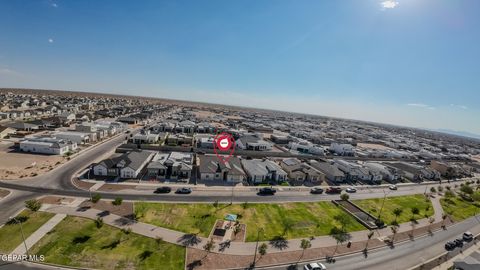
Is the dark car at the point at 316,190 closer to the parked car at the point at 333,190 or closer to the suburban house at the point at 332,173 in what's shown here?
the parked car at the point at 333,190

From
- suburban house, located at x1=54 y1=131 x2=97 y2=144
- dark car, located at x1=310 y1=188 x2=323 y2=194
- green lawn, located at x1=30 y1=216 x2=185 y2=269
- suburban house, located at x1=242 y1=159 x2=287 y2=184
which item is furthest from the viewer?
suburban house, located at x1=54 y1=131 x2=97 y2=144

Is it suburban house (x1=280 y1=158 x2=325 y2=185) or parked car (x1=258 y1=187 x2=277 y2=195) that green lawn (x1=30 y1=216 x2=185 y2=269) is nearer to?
parked car (x1=258 y1=187 x2=277 y2=195)

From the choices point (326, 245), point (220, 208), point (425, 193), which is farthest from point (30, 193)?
point (425, 193)

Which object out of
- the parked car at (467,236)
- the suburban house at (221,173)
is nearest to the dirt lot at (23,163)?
the suburban house at (221,173)

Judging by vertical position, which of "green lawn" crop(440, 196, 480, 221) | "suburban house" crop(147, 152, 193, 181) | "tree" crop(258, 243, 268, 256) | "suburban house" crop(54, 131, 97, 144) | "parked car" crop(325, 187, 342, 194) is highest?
"suburban house" crop(54, 131, 97, 144)

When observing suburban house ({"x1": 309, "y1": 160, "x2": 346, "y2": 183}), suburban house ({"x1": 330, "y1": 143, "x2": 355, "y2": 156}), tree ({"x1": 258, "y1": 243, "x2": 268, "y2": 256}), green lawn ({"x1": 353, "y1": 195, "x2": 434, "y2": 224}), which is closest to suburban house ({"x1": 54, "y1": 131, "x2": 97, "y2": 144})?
tree ({"x1": 258, "y1": 243, "x2": 268, "y2": 256})

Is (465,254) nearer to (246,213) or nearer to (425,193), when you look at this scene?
(425,193)

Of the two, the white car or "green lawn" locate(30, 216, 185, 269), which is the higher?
the white car
